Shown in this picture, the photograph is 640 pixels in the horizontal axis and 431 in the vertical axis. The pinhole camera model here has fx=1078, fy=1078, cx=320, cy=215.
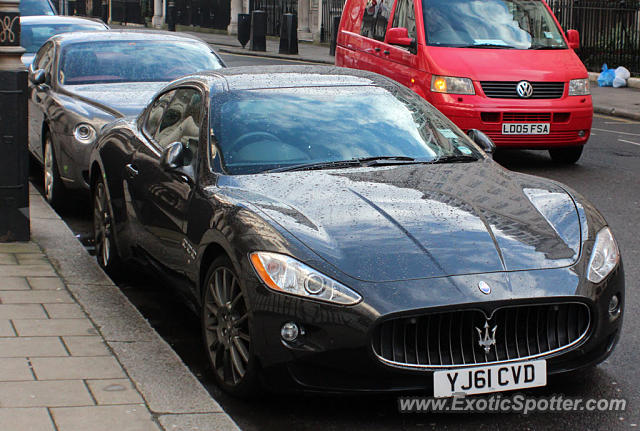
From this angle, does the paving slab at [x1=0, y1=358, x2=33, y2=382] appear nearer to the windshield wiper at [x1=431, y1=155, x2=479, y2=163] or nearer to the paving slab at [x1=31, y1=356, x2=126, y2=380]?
the paving slab at [x1=31, y1=356, x2=126, y2=380]

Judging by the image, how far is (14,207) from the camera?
7.16 metres

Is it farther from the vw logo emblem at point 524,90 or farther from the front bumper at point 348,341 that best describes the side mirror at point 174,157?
the vw logo emblem at point 524,90

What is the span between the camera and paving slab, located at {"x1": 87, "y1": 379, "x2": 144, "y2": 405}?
4243 mm

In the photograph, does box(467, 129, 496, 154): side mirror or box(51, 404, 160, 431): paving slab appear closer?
box(51, 404, 160, 431): paving slab

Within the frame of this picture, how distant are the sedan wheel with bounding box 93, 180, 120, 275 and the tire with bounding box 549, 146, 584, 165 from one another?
21.0ft

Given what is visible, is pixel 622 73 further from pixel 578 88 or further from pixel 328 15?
pixel 328 15

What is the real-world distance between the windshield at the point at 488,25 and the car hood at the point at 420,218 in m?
6.78

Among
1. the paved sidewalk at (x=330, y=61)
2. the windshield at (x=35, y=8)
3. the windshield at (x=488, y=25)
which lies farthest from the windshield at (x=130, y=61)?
the windshield at (x=35, y=8)

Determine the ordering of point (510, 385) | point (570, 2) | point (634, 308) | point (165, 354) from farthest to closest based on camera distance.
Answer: point (570, 2) < point (634, 308) < point (165, 354) < point (510, 385)

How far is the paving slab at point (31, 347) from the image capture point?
4809mm

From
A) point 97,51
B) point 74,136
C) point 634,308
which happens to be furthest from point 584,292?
point 97,51

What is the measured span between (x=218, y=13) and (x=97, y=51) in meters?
40.2

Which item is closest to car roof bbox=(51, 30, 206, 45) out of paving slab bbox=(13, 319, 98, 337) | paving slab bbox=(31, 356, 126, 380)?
paving slab bbox=(13, 319, 98, 337)

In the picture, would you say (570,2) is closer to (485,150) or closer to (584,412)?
(485,150)
